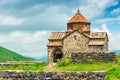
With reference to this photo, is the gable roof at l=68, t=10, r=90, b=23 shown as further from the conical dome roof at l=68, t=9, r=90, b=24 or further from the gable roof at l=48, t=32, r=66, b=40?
the gable roof at l=48, t=32, r=66, b=40

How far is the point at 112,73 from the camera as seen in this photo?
20266mm

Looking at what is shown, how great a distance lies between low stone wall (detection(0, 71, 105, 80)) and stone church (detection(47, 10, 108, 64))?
3777 centimetres

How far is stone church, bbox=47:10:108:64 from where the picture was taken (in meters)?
51.4

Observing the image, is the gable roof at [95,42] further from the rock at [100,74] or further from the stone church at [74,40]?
the rock at [100,74]

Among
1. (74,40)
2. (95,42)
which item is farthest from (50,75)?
(74,40)

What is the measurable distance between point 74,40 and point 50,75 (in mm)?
39446

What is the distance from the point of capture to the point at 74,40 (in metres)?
52.2

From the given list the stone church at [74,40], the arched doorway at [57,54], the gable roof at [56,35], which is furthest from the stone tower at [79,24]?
the arched doorway at [57,54]

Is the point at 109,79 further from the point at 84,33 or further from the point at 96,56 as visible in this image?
the point at 84,33

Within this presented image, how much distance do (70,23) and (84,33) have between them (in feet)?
10.0

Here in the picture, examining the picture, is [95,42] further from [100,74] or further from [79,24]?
[100,74]

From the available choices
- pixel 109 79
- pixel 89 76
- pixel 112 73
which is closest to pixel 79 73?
pixel 89 76

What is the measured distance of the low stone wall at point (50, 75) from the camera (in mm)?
12320

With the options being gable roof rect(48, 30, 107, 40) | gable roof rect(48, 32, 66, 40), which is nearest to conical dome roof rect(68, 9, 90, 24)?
gable roof rect(48, 30, 107, 40)
